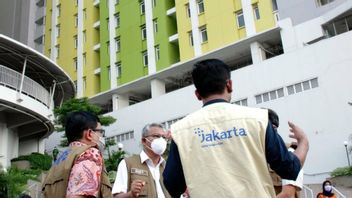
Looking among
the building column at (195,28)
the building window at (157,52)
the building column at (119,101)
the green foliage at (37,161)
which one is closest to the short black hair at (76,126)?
the green foliage at (37,161)

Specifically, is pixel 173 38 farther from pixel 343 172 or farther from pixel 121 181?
pixel 121 181

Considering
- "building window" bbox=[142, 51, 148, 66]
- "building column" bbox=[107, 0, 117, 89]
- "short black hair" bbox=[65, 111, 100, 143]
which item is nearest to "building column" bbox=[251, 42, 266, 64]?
"building window" bbox=[142, 51, 148, 66]

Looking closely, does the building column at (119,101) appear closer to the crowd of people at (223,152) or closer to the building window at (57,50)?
the building window at (57,50)

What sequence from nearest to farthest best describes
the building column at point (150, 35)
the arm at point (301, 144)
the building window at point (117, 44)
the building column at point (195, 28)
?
1. the arm at point (301, 144)
2. the building column at point (195, 28)
3. the building column at point (150, 35)
4. the building window at point (117, 44)

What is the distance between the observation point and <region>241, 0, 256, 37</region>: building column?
802 inches

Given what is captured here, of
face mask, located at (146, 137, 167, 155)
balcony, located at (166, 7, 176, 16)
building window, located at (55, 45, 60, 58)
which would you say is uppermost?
building window, located at (55, 45, 60, 58)

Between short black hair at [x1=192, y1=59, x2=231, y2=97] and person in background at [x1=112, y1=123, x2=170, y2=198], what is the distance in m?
1.48

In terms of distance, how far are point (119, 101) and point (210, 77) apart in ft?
79.0

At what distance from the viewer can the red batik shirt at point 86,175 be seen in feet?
8.36

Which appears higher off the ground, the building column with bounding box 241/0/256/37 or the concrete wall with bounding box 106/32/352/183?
the building column with bounding box 241/0/256/37

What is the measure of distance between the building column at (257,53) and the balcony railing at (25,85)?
10404mm

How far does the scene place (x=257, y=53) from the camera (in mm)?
20109

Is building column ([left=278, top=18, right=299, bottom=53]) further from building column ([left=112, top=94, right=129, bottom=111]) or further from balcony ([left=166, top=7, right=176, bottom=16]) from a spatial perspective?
building column ([left=112, top=94, right=129, bottom=111])

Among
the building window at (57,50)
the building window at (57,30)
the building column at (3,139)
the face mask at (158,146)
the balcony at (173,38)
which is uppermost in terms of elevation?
the building window at (57,30)
